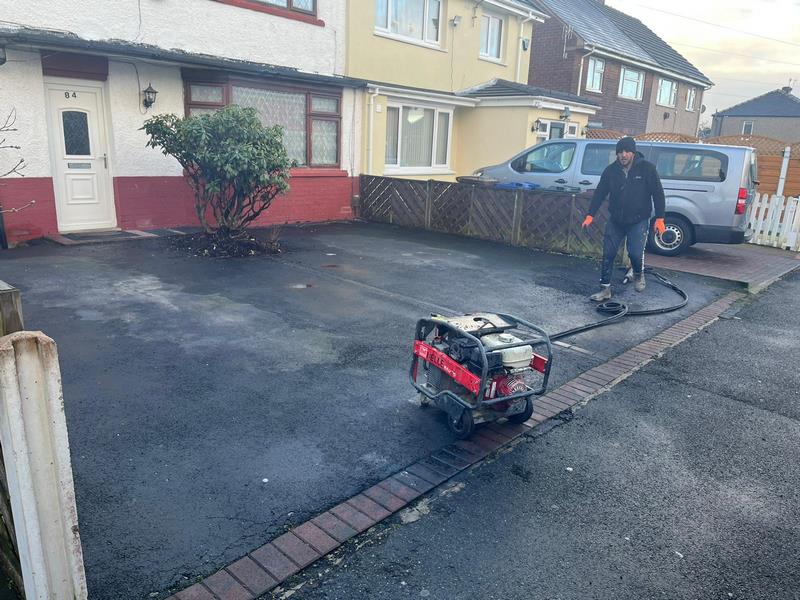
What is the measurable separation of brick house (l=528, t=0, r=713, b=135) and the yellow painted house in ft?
14.7

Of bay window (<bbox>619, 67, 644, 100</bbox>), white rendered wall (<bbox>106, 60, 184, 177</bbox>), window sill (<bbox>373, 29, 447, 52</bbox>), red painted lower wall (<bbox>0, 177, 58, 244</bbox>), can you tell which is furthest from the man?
bay window (<bbox>619, 67, 644, 100</bbox>)

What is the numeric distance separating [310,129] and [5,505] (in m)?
12.1

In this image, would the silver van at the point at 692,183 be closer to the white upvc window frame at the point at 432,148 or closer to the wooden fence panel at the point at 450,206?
the wooden fence panel at the point at 450,206

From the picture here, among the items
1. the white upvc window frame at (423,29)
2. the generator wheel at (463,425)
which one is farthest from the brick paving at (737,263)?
the white upvc window frame at (423,29)

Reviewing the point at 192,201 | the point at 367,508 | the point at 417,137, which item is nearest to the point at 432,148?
the point at 417,137

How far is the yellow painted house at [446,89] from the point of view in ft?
49.0

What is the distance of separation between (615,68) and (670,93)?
6329 mm

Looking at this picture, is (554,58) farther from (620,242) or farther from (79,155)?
(79,155)

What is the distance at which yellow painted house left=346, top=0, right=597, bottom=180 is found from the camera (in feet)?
49.0

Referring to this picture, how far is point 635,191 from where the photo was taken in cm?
783

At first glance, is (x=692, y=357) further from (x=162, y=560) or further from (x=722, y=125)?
(x=722, y=125)

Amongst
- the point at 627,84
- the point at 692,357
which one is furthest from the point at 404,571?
the point at 627,84

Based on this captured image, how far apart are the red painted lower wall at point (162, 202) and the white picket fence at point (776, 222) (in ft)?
29.7

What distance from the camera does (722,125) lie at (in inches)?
2045
